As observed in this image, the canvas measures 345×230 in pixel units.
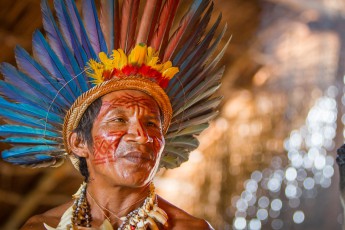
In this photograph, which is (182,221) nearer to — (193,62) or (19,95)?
(193,62)

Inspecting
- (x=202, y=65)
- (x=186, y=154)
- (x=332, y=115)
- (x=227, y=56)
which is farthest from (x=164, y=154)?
(x=332, y=115)

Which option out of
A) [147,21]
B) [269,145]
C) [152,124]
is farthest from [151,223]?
[269,145]

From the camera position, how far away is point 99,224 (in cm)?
296

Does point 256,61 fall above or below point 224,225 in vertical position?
above

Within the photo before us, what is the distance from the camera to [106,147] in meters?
2.86

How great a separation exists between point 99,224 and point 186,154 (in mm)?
556

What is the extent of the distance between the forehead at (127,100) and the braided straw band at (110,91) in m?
0.02

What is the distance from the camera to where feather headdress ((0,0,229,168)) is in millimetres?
2947

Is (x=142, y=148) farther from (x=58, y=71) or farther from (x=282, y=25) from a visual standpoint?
(x=282, y=25)

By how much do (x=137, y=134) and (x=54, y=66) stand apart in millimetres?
472

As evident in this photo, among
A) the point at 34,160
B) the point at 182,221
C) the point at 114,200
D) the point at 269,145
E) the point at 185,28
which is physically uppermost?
the point at 185,28

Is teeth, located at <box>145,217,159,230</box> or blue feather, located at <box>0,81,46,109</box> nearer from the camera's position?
teeth, located at <box>145,217,159,230</box>

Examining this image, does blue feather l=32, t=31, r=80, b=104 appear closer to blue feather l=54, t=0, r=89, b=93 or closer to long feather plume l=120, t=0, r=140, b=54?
blue feather l=54, t=0, r=89, b=93

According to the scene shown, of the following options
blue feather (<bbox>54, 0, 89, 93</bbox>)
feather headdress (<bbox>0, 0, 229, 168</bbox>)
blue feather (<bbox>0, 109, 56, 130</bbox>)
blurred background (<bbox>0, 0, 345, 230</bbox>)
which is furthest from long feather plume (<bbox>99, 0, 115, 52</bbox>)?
blurred background (<bbox>0, 0, 345, 230</bbox>)
